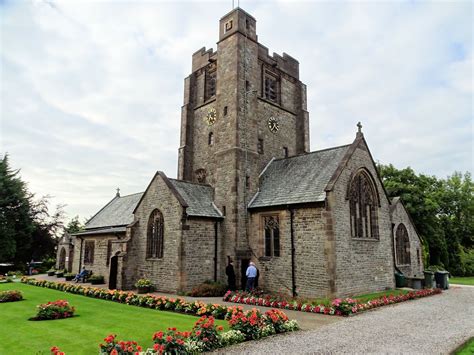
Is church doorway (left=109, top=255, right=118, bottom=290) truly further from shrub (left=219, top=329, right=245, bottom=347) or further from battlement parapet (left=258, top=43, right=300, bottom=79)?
battlement parapet (left=258, top=43, right=300, bottom=79)

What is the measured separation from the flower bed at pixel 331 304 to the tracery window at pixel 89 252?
20.8 meters

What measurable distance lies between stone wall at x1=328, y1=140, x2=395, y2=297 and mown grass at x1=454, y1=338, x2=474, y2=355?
7760mm

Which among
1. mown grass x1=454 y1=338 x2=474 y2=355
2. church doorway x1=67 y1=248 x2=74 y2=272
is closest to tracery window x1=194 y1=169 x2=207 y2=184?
church doorway x1=67 y1=248 x2=74 y2=272

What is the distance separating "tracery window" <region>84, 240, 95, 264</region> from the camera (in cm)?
3412

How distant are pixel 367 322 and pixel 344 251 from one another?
248 inches

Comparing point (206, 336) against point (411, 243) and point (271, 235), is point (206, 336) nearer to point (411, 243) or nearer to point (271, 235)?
point (271, 235)

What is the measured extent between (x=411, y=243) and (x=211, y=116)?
2121cm

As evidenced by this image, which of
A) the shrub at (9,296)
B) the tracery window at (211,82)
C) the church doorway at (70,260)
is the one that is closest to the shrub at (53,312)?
the shrub at (9,296)

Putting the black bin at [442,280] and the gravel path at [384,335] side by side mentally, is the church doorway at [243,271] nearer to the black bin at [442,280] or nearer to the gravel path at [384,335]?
the gravel path at [384,335]

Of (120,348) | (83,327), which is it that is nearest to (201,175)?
(83,327)

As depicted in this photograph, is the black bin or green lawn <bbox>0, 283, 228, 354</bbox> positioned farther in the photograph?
the black bin

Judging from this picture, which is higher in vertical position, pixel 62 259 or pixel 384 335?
pixel 62 259

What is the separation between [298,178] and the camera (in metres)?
23.0

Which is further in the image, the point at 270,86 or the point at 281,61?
the point at 281,61
